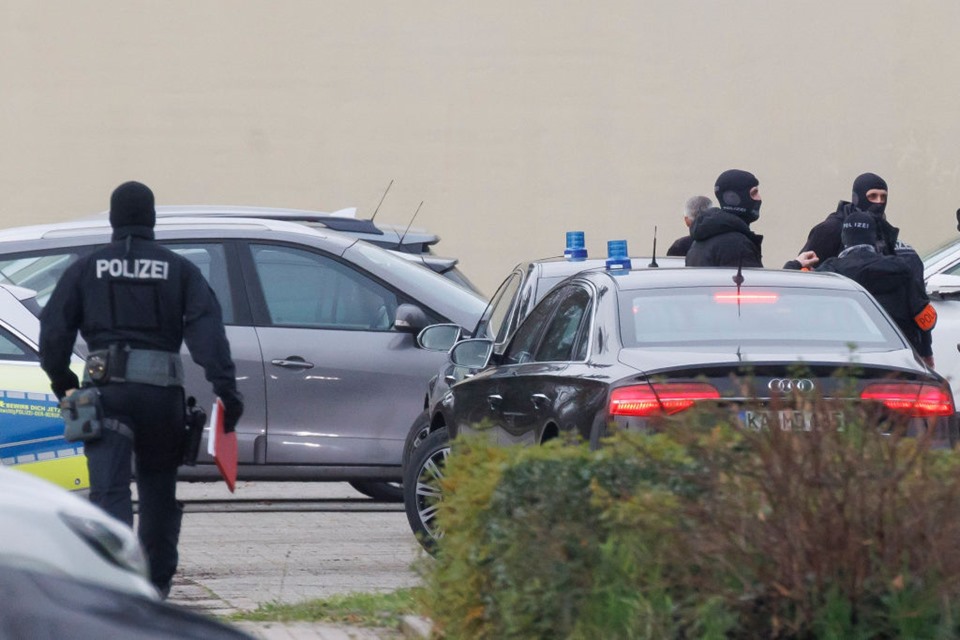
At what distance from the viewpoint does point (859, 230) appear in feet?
32.7

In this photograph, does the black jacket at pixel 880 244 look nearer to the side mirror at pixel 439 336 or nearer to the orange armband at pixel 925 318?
the orange armband at pixel 925 318

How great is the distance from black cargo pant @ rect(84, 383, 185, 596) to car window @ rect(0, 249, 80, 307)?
12.4 ft

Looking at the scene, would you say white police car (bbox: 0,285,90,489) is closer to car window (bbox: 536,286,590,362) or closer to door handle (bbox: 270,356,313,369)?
door handle (bbox: 270,356,313,369)

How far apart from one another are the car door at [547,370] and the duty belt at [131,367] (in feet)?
4.87

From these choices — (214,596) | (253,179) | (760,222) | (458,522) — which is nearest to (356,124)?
(253,179)

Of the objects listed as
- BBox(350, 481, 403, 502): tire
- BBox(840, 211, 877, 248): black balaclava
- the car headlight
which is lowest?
BBox(350, 481, 403, 502): tire

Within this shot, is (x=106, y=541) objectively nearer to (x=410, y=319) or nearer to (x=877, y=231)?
(x=410, y=319)

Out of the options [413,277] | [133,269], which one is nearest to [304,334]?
[413,277]

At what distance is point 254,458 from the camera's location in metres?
10.5

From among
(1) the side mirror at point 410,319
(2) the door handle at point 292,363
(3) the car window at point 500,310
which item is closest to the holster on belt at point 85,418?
(3) the car window at point 500,310

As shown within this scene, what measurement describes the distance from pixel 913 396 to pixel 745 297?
37.3 inches

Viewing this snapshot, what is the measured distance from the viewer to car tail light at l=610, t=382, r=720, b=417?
6.40 m

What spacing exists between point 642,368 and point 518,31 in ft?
49.9

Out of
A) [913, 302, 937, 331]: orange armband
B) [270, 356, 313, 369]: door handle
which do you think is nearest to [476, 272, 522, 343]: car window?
[270, 356, 313, 369]: door handle
